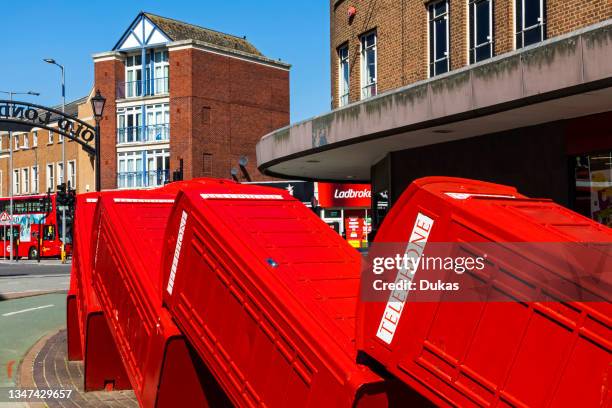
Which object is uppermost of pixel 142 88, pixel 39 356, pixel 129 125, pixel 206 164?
pixel 142 88

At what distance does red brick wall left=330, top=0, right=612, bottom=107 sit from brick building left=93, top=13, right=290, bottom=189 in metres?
27.8

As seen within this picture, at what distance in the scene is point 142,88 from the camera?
50938 millimetres

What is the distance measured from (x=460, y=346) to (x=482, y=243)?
0.64 meters

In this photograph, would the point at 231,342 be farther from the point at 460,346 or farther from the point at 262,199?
the point at 460,346

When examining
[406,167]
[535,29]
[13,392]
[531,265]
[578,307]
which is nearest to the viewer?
[578,307]

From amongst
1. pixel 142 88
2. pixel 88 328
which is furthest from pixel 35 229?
pixel 88 328

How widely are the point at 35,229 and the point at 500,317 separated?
48901mm

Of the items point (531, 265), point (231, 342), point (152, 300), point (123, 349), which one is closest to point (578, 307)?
point (531, 265)

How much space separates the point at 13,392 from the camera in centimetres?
899

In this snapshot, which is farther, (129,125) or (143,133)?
(129,125)

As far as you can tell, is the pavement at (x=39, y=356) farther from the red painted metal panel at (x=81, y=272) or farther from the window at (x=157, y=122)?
the window at (x=157, y=122)

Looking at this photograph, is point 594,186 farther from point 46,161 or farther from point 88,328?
point 46,161

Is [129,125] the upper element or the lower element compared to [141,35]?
lower

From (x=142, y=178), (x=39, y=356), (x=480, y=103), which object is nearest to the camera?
(x=480, y=103)
